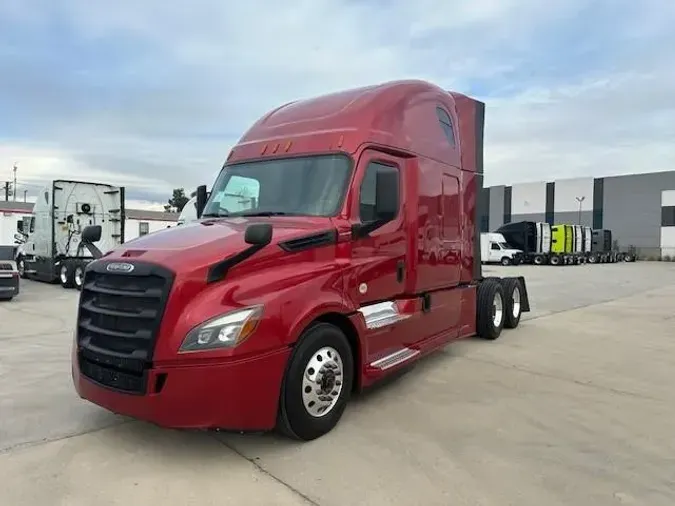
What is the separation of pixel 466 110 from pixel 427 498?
566 centimetres

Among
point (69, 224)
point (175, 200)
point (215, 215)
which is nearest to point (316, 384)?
point (215, 215)

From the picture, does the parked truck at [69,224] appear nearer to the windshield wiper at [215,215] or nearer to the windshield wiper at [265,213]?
the windshield wiper at [215,215]

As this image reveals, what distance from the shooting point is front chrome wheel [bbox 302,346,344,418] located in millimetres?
4387

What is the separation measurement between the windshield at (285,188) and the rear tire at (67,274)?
1414cm

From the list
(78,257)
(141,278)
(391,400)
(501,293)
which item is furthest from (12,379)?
(78,257)

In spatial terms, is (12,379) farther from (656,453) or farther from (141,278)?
(656,453)

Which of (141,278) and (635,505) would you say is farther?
(141,278)

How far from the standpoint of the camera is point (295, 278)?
4.30 meters

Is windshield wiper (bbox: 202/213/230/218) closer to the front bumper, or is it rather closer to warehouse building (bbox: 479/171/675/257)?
the front bumper

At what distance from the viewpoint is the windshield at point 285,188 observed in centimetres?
501

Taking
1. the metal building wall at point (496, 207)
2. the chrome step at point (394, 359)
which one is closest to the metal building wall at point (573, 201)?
the metal building wall at point (496, 207)

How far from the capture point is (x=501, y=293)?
9.24 m

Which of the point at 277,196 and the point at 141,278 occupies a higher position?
the point at 277,196

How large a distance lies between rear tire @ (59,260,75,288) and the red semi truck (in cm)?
1336
